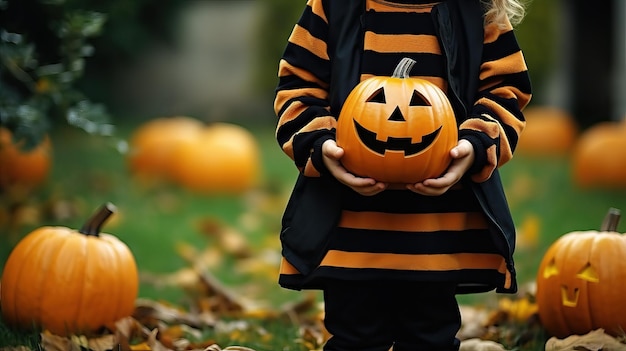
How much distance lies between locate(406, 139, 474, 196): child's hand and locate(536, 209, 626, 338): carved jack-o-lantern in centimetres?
93

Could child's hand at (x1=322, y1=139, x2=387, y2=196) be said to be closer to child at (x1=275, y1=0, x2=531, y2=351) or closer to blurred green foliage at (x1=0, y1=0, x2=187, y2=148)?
child at (x1=275, y1=0, x2=531, y2=351)

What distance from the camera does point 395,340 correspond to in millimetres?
2910

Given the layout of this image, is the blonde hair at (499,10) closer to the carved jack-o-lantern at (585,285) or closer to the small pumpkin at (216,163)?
the carved jack-o-lantern at (585,285)

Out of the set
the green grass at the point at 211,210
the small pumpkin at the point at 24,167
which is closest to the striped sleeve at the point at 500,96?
the green grass at the point at 211,210

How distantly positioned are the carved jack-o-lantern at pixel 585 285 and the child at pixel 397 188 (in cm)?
63

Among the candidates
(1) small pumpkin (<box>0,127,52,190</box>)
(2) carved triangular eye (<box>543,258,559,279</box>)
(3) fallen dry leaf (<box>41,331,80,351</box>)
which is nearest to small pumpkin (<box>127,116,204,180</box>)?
(1) small pumpkin (<box>0,127,52,190</box>)

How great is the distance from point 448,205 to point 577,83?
275 inches

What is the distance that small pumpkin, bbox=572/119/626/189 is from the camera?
6.47 m

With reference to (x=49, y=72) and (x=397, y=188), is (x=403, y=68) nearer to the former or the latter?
(x=397, y=188)

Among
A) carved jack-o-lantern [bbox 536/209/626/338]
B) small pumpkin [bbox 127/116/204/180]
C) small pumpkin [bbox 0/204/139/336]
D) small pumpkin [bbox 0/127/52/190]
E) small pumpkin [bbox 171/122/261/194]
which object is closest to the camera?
carved jack-o-lantern [bbox 536/209/626/338]

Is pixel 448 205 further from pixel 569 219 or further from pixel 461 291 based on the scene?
pixel 569 219

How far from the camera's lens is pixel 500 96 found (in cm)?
275

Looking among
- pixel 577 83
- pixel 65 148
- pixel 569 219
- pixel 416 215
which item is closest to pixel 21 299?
pixel 416 215

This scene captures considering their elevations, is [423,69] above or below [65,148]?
above
